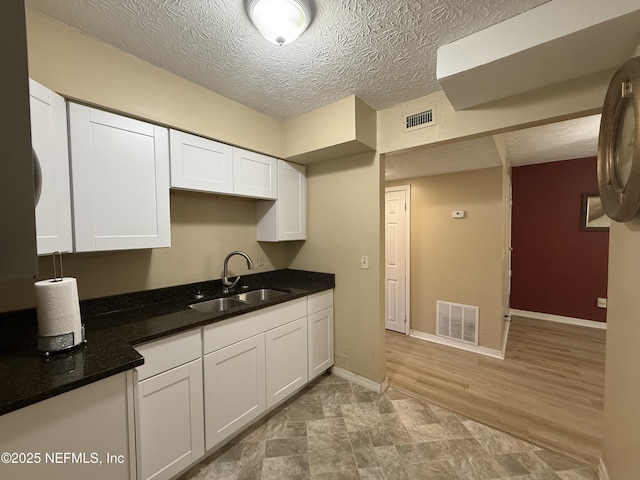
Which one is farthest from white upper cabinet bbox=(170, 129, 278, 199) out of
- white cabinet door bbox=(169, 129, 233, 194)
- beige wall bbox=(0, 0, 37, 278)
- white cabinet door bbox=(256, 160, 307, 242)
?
beige wall bbox=(0, 0, 37, 278)

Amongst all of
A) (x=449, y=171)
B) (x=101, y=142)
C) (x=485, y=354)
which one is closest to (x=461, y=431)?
(x=485, y=354)

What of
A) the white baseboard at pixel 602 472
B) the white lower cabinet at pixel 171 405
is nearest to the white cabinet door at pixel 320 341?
the white lower cabinet at pixel 171 405

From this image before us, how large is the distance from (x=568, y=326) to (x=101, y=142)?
5.63m

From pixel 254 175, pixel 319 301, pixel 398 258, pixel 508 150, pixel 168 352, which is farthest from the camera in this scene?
pixel 398 258

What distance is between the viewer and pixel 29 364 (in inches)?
40.5

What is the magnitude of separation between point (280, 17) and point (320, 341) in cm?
229

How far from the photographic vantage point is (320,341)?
7.86 feet

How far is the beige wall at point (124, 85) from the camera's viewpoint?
1.24 meters

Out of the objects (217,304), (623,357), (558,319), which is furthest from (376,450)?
(558,319)

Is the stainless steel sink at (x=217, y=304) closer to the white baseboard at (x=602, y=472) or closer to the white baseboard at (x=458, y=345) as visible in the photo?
the white baseboard at (x=602, y=472)

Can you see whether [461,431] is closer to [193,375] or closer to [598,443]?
[598,443]

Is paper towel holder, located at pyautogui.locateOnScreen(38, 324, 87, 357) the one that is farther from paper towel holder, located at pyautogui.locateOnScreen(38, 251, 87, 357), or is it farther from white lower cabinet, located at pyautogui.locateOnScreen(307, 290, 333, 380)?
white lower cabinet, located at pyautogui.locateOnScreen(307, 290, 333, 380)

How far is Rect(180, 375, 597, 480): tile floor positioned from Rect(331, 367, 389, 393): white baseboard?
0.55 ft

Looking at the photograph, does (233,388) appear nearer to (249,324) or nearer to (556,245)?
(249,324)
